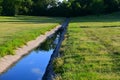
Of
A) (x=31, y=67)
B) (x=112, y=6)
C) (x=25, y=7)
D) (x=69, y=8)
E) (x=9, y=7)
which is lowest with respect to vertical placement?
(x=69, y=8)

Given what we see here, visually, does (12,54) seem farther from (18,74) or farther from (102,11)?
(102,11)

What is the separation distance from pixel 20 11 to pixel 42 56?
85.5 m

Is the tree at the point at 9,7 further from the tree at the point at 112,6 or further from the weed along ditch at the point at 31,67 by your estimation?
the weed along ditch at the point at 31,67

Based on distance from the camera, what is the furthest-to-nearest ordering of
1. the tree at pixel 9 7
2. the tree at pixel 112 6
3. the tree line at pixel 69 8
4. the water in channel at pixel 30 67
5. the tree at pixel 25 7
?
the tree at pixel 25 7
the tree at pixel 112 6
the tree line at pixel 69 8
the tree at pixel 9 7
the water in channel at pixel 30 67

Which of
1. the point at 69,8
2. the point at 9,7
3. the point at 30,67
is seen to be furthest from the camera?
the point at 69,8

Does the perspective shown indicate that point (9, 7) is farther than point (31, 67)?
Yes

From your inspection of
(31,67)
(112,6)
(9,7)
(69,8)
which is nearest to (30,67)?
(31,67)

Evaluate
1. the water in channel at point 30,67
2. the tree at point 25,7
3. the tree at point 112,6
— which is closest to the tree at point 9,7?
the tree at point 25,7

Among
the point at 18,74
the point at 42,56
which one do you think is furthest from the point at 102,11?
the point at 18,74

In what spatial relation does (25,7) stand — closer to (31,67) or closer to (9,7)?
(9,7)

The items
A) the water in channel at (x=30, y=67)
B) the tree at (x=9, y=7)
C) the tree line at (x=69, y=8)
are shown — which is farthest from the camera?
the tree line at (x=69, y=8)

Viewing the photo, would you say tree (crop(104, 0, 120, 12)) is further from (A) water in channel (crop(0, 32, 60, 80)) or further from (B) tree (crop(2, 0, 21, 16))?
(A) water in channel (crop(0, 32, 60, 80))

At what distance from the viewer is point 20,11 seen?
11050 centimetres

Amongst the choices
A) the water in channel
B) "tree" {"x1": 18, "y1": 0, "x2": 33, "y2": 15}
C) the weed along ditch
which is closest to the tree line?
"tree" {"x1": 18, "y1": 0, "x2": 33, "y2": 15}
